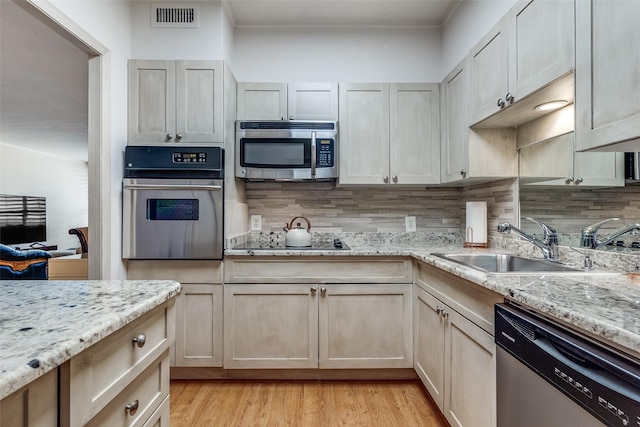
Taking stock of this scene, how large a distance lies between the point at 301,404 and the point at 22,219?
23.0 ft

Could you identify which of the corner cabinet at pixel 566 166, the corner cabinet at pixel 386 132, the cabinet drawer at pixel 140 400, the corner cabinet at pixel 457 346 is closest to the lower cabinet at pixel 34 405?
the cabinet drawer at pixel 140 400

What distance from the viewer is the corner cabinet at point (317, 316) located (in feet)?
7.07

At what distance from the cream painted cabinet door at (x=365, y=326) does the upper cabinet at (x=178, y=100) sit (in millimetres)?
Answer: 1365

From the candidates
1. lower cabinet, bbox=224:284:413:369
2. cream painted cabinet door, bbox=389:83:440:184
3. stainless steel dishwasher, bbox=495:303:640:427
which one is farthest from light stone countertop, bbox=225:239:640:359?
cream painted cabinet door, bbox=389:83:440:184

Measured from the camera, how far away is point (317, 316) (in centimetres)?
216

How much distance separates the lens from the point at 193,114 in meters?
2.20

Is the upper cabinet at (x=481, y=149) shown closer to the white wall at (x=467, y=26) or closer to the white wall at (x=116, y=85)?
the white wall at (x=467, y=26)

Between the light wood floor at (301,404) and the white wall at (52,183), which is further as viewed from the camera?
the white wall at (52,183)

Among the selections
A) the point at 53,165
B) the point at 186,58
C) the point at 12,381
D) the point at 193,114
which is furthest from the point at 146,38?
the point at 53,165

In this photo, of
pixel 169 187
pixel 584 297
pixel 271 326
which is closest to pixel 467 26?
pixel 584 297

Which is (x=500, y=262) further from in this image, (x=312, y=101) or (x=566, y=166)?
(x=312, y=101)

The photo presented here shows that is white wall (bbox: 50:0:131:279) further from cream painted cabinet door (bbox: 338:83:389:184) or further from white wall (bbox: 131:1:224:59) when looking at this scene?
cream painted cabinet door (bbox: 338:83:389:184)

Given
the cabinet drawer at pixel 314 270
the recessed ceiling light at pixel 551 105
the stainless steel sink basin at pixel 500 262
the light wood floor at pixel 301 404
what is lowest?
Answer: the light wood floor at pixel 301 404

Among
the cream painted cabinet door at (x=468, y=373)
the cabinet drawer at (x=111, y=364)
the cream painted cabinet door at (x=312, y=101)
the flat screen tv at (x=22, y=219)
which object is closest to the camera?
the cabinet drawer at (x=111, y=364)
